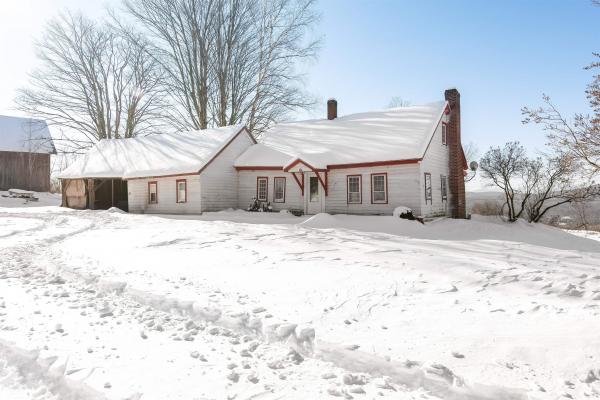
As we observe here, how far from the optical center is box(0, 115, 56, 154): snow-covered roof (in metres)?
34.2

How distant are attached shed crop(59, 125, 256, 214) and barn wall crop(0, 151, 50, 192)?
463 inches

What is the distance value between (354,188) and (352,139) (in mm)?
3742

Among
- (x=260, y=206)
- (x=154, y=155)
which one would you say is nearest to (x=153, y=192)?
(x=154, y=155)

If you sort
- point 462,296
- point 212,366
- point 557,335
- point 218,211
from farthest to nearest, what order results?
point 218,211 → point 462,296 → point 557,335 → point 212,366

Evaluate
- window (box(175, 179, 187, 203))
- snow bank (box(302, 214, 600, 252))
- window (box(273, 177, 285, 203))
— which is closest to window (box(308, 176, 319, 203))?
window (box(273, 177, 285, 203))

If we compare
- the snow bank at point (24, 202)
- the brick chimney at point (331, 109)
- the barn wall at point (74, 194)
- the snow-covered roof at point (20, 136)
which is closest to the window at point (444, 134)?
the brick chimney at point (331, 109)

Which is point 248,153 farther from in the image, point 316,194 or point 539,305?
point 539,305

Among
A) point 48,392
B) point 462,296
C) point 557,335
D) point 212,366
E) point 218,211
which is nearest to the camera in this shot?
point 48,392

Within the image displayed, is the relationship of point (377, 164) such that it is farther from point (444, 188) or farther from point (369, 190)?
point (444, 188)

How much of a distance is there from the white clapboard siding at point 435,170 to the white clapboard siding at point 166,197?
12140 mm

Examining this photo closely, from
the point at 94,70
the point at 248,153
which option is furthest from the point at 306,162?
the point at 94,70

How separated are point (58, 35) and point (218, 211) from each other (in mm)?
23311

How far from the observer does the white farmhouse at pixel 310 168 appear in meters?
17.7

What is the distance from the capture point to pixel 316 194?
19.3 metres
